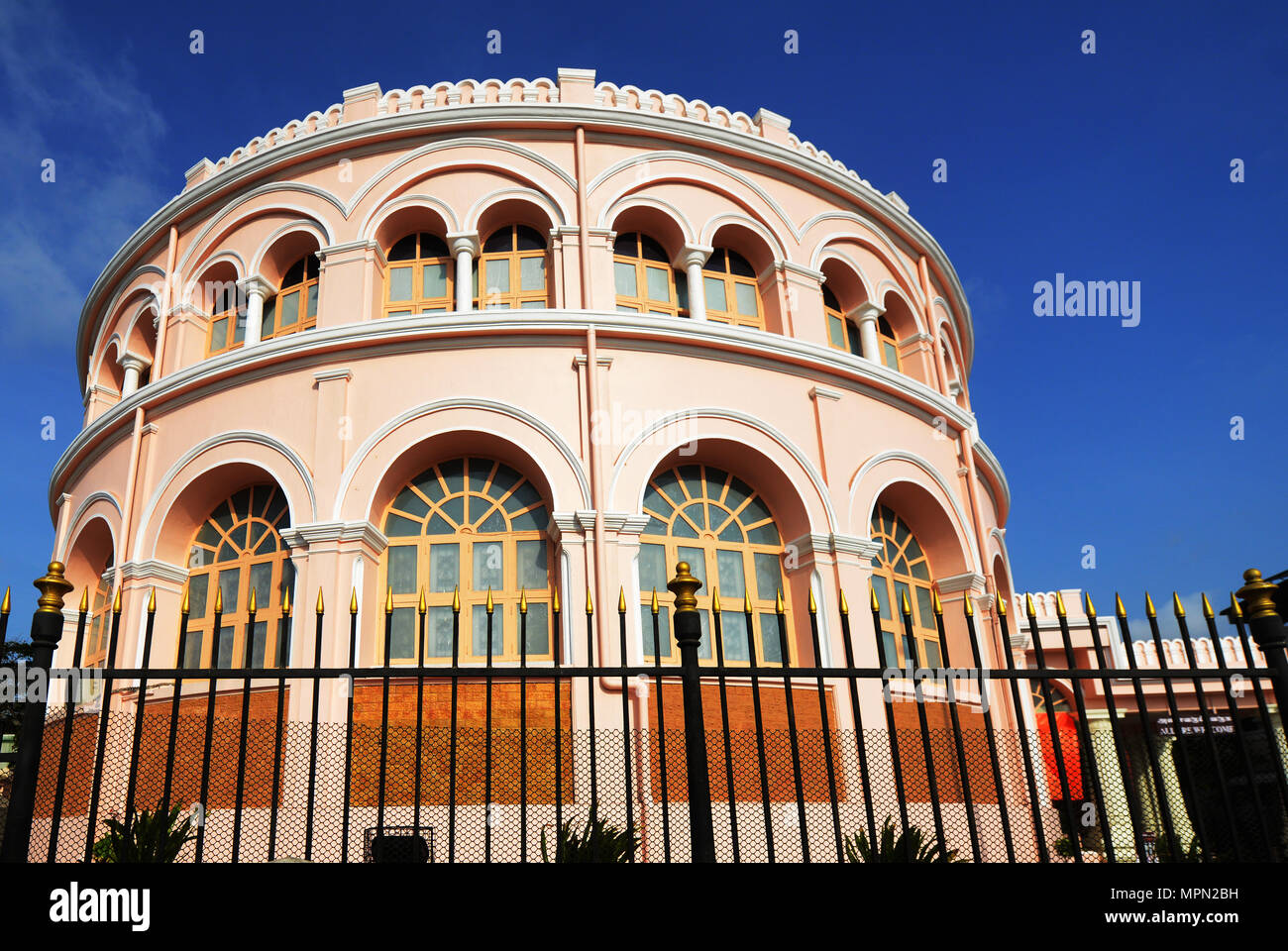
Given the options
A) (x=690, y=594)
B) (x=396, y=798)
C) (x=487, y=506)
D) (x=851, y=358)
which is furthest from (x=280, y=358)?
(x=690, y=594)

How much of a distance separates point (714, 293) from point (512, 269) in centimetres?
256

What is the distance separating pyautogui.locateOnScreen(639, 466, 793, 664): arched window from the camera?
32.3 feet

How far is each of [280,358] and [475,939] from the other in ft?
27.7

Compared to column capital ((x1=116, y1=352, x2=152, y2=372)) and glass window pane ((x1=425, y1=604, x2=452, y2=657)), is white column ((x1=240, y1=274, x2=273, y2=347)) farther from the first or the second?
glass window pane ((x1=425, y1=604, x2=452, y2=657))

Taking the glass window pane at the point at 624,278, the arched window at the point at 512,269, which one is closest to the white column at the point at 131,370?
the arched window at the point at 512,269

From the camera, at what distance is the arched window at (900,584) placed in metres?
10.9

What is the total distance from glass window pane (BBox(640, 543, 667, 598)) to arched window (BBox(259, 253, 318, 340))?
16.7 feet

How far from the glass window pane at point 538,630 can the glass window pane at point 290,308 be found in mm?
5096

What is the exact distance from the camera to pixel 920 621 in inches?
453

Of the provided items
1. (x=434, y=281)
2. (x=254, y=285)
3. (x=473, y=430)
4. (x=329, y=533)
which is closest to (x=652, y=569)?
(x=473, y=430)

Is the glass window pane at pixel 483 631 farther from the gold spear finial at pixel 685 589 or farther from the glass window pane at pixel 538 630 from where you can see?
the gold spear finial at pixel 685 589

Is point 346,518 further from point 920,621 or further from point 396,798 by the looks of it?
point 920,621

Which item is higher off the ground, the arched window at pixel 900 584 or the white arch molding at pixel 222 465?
the white arch molding at pixel 222 465

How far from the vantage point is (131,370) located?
13.2m
